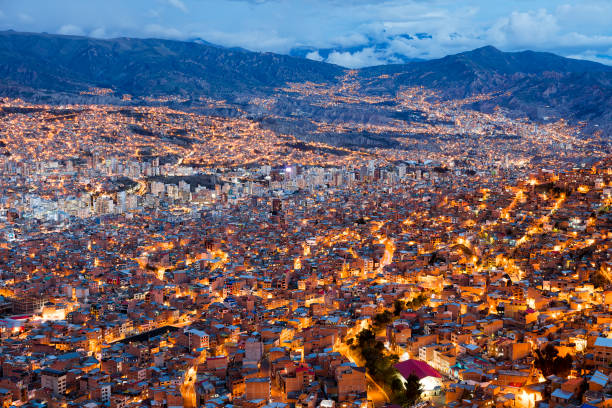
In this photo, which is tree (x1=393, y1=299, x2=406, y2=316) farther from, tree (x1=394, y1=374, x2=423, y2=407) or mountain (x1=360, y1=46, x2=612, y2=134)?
mountain (x1=360, y1=46, x2=612, y2=134)

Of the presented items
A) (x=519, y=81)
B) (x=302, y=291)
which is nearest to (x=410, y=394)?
(x=302, y=291)

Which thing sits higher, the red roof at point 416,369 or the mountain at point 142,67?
the mountain at point 142,67

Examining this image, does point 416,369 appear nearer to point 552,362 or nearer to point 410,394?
point 410,394

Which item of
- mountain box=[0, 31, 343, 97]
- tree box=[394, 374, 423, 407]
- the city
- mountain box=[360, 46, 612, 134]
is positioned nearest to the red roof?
the city

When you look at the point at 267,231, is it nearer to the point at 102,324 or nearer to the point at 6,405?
the point at 102,324

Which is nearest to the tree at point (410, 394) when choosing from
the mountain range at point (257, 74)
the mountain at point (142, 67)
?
the mountain range at point (257, 74)

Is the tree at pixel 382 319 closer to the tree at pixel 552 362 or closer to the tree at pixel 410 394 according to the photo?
the tree at pixel 410 394
